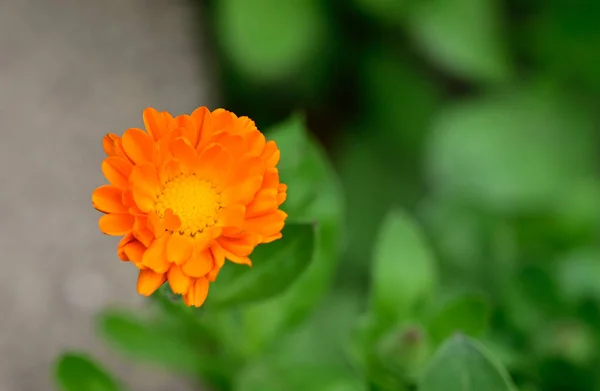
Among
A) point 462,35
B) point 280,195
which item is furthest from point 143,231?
point 462,35

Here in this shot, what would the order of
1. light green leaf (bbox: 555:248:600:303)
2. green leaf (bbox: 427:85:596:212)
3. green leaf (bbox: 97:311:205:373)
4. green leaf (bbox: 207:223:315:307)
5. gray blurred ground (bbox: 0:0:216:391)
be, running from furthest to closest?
green leaf (bbox: 427:85:596:212), light green leaf (bbox: 555:248:600:303), gray blurred ground (bbox: 0:0:216:391), green leaf (bbox: 97:311:205:373), green leaf (bbox: 207:223:315:307)

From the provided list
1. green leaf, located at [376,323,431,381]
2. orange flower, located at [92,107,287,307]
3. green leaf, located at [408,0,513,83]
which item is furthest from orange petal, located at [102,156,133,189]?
green leaf, located at [408,0,513,83]

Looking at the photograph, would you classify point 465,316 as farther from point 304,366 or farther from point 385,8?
point 385,8

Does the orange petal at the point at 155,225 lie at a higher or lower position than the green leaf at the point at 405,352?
higher

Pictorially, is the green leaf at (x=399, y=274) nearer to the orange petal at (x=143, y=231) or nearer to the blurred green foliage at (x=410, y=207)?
the blurred green foliage at (x=410, y=207)

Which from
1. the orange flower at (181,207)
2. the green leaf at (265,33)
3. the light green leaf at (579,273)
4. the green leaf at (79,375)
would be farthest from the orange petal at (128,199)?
the green leaf at (265,33)

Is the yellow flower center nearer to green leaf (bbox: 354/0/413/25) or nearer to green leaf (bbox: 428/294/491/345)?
green leaf (bbox: 428/294/491/345)
